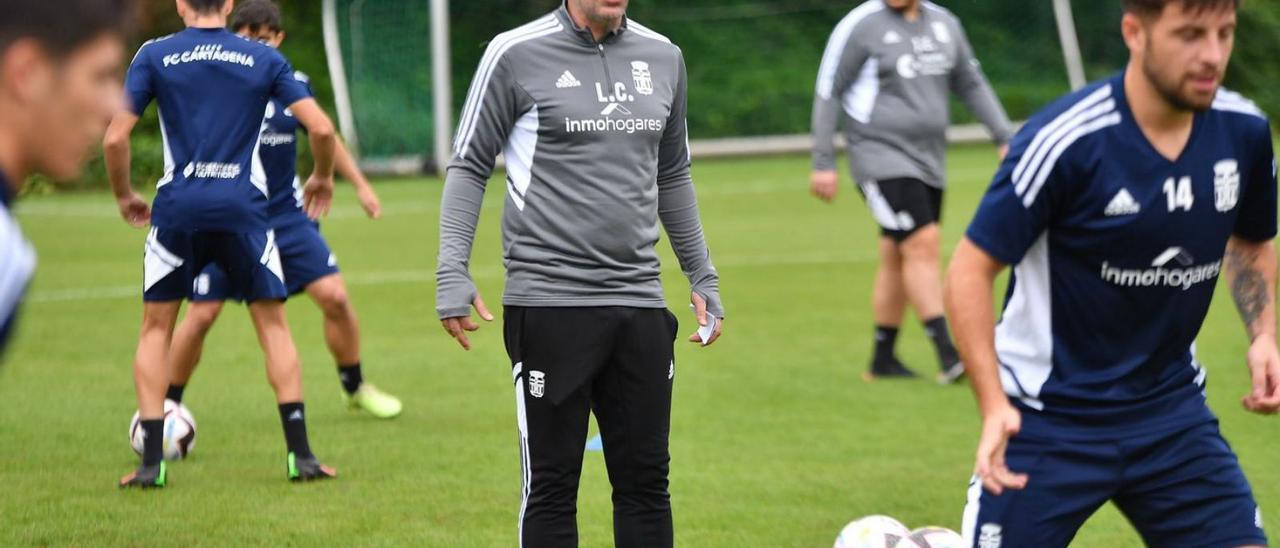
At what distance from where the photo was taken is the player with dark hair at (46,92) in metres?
2.57

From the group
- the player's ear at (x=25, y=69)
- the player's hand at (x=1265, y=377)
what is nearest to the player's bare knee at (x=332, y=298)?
the player's hand at (x=1265, y=377)

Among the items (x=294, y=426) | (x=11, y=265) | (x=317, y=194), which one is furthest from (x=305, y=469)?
(x=11, y=265)

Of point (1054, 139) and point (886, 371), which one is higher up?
point (1054, 139)

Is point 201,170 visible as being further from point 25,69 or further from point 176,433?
point 25,69

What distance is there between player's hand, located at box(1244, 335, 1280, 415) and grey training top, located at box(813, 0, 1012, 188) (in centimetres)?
552

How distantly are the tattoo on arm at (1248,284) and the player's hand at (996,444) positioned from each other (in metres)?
0.85

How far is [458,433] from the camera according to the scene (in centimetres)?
859

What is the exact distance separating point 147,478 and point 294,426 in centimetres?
63

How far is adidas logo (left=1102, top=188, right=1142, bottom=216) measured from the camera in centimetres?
392

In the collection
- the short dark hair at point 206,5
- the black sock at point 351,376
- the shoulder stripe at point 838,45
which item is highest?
the short dark hair at point 206,5

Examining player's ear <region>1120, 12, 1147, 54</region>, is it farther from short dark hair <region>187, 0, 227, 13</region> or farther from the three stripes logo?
short dark hair <region>187, 0, 227, 13</region>

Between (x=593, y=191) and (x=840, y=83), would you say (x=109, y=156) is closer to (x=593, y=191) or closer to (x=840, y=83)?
(x=593, y=191)

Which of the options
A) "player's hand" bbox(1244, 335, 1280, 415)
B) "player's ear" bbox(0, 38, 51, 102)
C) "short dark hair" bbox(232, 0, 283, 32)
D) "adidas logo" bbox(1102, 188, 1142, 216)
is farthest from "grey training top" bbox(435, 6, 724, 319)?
"short dark hair" bbox(232, 0, 283, 32)

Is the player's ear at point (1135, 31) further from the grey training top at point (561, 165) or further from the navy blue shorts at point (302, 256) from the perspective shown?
the navy blue shorts at point (302, 256)
